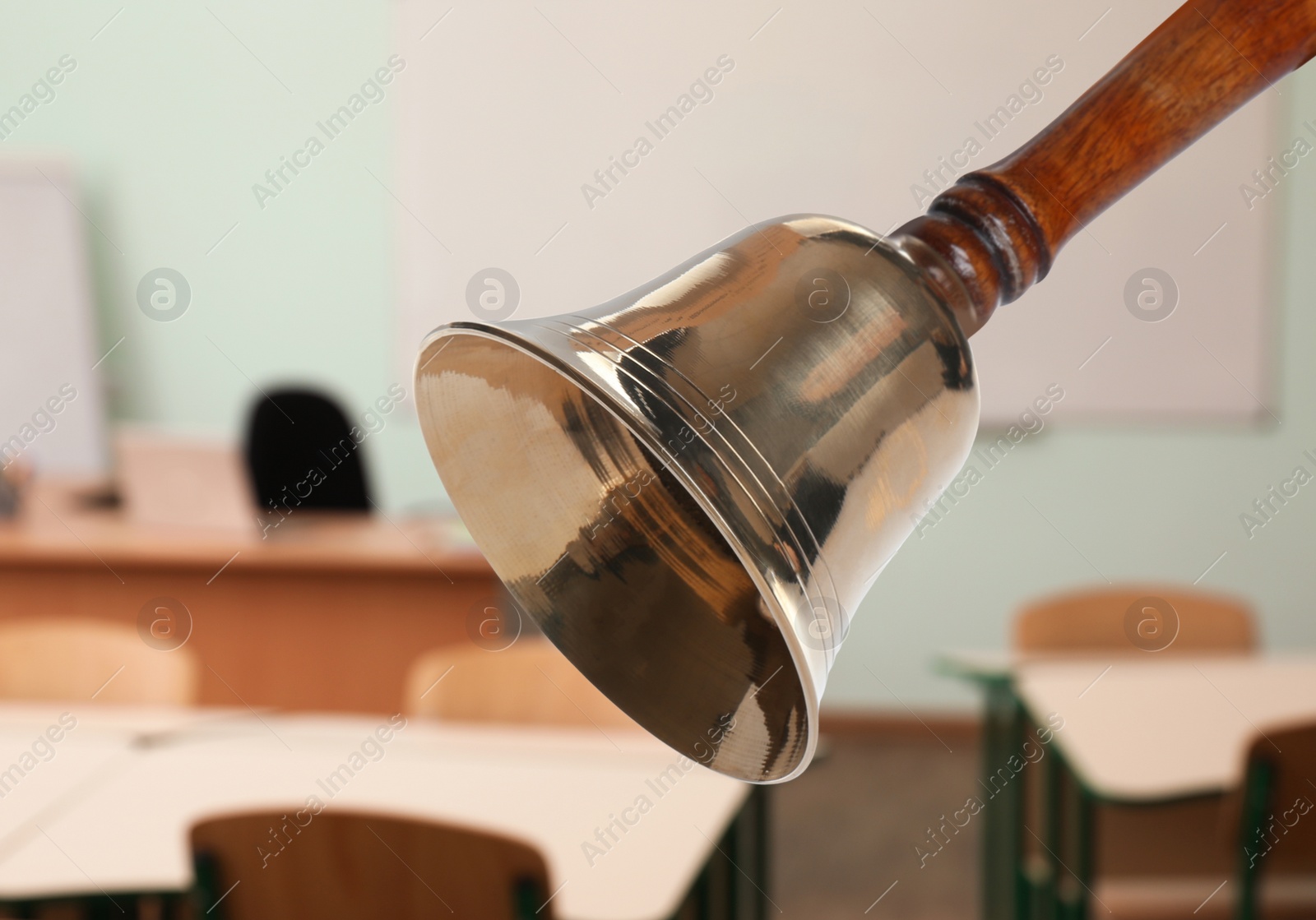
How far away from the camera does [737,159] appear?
4.11m

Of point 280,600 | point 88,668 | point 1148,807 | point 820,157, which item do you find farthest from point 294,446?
point 1148,807

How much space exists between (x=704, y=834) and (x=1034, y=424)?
3.03 meters

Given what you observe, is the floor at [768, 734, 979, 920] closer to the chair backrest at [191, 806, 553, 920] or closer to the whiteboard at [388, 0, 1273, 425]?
the whiteboard at [388, 0, 1273, 425]

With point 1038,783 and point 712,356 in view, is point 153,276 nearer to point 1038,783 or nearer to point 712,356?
point 1038,783

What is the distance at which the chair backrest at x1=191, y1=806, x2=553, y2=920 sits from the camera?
1253 millimetres

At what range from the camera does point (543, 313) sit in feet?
9.74

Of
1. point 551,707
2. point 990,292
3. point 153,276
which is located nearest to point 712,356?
point 990,292

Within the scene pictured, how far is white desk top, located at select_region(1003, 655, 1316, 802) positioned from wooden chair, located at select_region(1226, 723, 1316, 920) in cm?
2

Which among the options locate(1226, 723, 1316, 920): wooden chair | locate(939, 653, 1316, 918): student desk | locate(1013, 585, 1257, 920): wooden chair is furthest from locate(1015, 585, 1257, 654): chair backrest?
locate(1226, 723, 1316, 920): wooden chair

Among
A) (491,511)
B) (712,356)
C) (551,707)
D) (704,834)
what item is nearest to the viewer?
(712,356)

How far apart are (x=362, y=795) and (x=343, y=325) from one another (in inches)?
120

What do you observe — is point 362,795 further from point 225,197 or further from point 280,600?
point 225,197

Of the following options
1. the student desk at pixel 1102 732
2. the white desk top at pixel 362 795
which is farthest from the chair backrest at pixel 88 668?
the student desk at pixel 1102 732

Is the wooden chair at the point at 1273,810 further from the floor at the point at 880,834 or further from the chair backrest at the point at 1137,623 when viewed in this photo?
the floor at the point at 880,834
